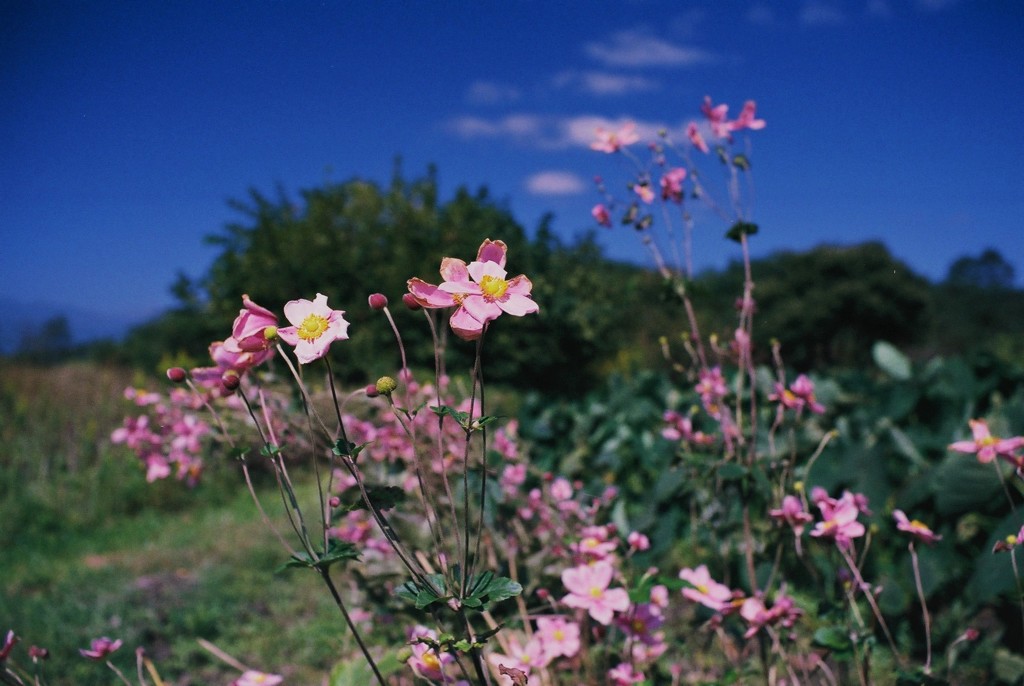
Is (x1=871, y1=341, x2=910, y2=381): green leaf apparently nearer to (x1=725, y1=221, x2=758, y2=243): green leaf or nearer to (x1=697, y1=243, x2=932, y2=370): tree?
(x1=725, y1=221, x2=758, y2=243): green leaf

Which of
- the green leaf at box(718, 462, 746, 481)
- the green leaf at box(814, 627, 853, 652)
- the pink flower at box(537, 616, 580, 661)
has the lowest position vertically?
the pink flower at box(537, 616, 580, 661)

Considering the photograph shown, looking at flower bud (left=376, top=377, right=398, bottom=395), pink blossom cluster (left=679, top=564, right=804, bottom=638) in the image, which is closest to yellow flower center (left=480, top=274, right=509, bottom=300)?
flower bud (left=376, top=377, right=398, bottom=395)

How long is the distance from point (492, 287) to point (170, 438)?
175 cm

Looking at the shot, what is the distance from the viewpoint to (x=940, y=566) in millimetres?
2180

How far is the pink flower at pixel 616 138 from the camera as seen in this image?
1.64 meters

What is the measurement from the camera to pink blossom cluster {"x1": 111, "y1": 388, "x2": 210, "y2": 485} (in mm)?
2004

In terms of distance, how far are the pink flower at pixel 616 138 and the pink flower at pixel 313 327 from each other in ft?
3.16

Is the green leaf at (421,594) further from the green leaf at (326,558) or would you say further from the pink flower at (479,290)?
the pink flower at (479,290)

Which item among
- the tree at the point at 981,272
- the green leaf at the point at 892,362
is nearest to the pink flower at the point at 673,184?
the green leaf at the point at 892,362

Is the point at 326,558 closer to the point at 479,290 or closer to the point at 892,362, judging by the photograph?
the point at 479,290

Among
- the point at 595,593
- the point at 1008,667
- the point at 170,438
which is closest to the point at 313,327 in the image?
the point at 595,593

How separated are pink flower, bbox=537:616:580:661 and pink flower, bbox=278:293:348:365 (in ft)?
2.56

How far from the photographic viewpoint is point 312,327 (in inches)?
33.4

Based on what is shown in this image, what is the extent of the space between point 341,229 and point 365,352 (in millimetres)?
1657
